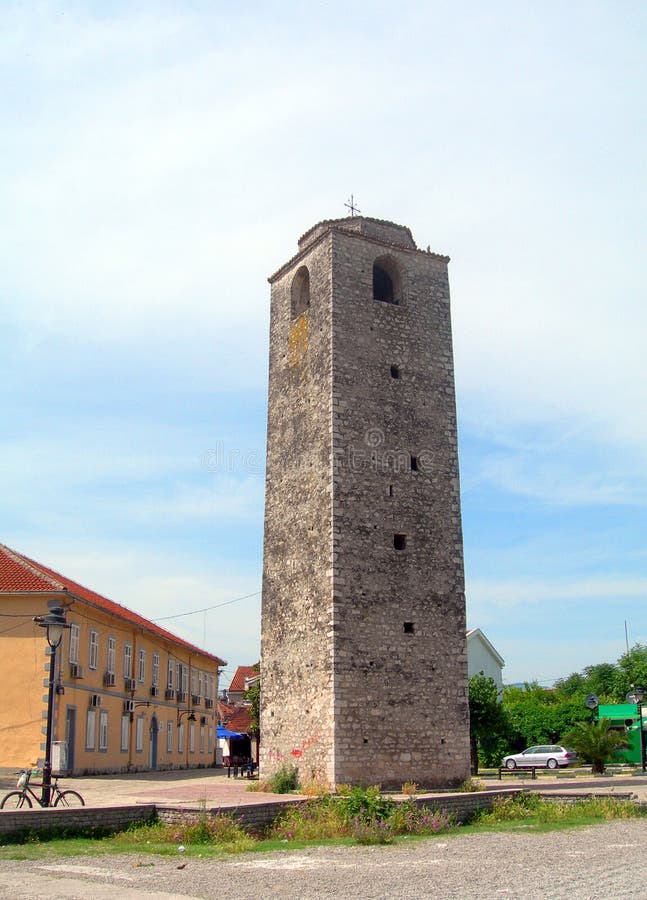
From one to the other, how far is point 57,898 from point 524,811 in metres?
9.14

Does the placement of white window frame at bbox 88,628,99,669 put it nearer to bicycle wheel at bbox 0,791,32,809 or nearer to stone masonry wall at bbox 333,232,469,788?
bicycle wheel at bbox 0,791,32,809

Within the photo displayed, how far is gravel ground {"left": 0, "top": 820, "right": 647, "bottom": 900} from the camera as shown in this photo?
7914mm

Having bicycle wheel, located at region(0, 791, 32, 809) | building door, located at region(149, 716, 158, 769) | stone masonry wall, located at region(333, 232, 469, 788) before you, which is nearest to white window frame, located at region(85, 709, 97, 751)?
building door, located at region(149, 716, 158, 769)

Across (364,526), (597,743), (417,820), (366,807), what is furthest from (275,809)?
(597,743)

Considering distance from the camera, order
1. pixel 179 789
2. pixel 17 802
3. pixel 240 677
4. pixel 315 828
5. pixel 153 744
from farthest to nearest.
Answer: pixel 240 677
pixel 153 744
pixel 179 789
pixel 17 802
pixel 315 828

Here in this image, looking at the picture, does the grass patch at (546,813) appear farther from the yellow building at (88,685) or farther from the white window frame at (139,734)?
the white window frame at (139,734)

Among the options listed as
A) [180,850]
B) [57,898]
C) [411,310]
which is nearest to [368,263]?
[411,310]

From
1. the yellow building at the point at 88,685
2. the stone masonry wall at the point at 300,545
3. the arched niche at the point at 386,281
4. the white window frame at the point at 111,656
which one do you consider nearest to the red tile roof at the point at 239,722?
the yellow building at the point at 88,685

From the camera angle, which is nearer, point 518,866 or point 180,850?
point 518,866

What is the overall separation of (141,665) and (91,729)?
18.2 ft

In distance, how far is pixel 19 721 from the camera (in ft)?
73.7

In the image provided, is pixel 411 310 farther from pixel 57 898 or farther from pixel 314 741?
pixel 57 898

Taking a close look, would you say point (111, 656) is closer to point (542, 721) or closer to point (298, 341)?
point (298, 341)

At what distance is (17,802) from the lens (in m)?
14.9
